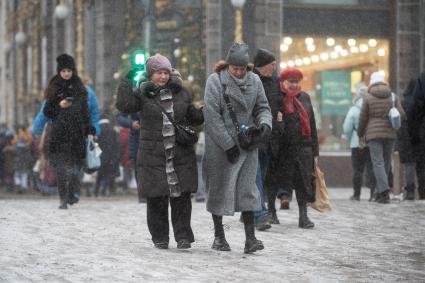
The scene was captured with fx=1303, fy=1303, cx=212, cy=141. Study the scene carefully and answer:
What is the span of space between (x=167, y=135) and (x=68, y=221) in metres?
3.55

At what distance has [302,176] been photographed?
13508 millimetres

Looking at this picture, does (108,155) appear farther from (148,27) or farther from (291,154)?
(291,154)

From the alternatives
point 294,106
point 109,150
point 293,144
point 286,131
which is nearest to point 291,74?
point 294,106

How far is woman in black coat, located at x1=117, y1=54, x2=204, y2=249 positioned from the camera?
35.9 feet

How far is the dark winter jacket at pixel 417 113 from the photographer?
10.4m

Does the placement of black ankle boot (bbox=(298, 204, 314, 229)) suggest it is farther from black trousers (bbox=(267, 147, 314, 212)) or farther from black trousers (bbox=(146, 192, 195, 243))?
black trousers (bbox=(146, 192, 195, 243))

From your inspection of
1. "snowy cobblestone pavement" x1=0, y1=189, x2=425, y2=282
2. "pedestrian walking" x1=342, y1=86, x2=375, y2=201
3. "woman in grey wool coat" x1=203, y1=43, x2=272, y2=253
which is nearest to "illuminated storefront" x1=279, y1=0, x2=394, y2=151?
"pedestrian walking" x1=342, y1=86, x2=375, y2=201

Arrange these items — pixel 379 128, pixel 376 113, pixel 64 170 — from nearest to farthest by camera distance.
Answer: pixel 64 170, pixel 379 128, pixel 376 113

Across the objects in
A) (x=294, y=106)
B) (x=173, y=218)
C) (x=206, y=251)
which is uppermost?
(x=294, y=106)

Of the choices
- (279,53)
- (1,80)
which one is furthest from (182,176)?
(1,80)

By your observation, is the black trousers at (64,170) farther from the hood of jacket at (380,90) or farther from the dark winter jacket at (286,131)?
the hood of jacket at (380,90)

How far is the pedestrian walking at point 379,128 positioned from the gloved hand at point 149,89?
7.74 m

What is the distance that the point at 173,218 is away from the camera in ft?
36.6

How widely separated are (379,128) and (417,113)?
7765mm
